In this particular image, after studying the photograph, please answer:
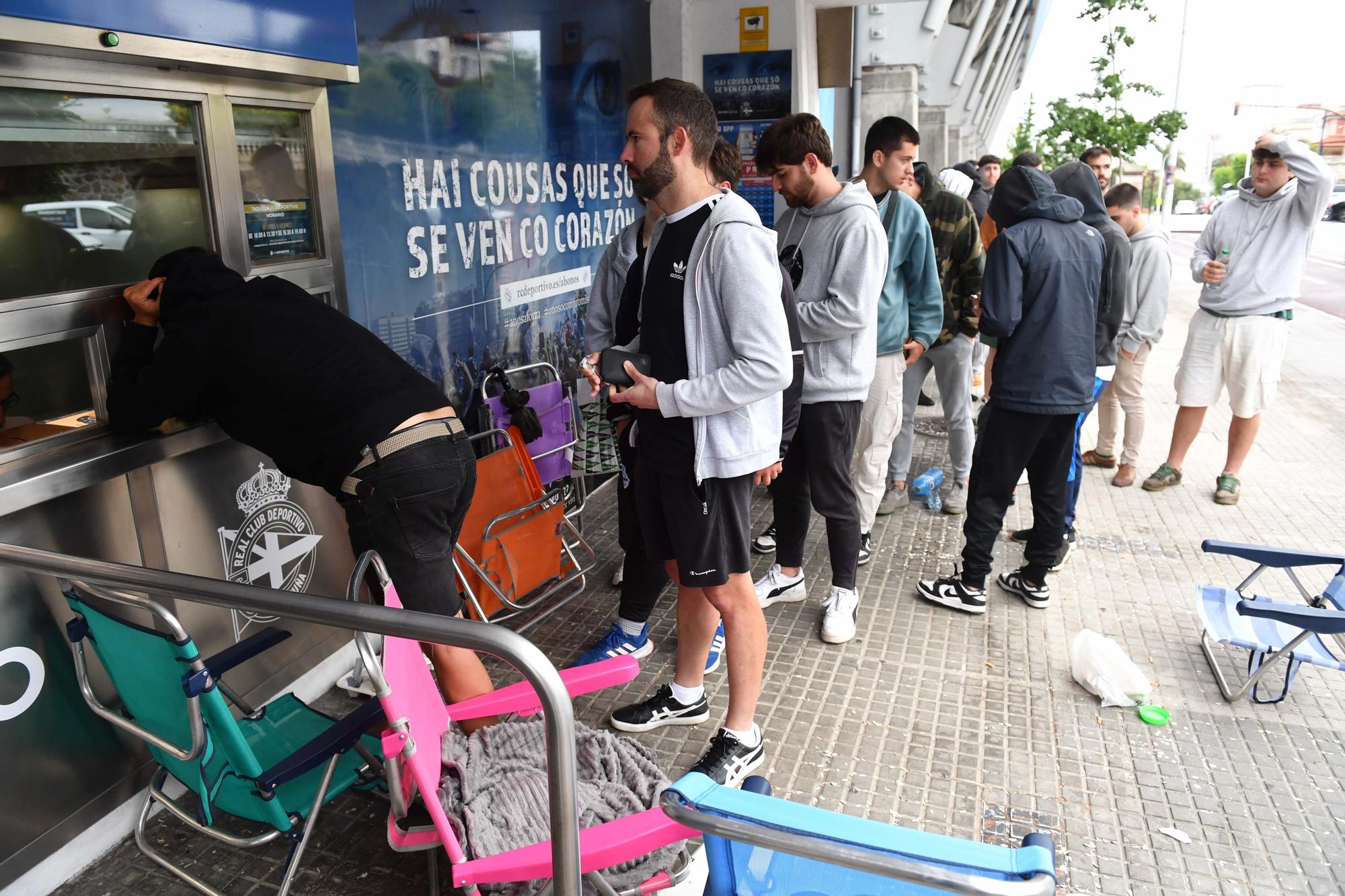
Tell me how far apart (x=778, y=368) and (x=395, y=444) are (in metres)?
1.11

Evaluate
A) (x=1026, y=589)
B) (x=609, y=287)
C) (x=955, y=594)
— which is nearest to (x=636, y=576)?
(x=609, y=287)

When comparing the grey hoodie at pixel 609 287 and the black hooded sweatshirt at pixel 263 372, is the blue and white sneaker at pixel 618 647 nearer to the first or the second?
the grey hoodie at pixel 609 287

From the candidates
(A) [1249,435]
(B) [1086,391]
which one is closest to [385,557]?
(B) [1086,391]

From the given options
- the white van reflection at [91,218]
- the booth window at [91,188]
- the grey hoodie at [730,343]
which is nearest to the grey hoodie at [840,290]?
the grey hoodie at [730,343]

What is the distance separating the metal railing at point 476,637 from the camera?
142 centimetres

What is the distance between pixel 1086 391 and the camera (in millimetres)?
3758

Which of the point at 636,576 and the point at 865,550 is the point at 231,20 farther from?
the point at 865,550

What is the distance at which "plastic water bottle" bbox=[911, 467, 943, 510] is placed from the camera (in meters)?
5.42

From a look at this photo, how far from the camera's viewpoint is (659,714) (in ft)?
10.4

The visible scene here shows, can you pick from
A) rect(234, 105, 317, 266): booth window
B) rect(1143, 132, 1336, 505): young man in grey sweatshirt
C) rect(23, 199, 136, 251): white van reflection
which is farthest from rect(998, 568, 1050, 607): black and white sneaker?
rect(23, 199, 136, 251): white van reflection

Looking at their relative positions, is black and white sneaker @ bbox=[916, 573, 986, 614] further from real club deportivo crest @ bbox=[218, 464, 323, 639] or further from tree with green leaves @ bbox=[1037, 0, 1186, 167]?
tree with green leaves @ bbox=[1037, 0, 1186, 167]

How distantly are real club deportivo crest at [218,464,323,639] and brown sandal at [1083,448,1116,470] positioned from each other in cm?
501

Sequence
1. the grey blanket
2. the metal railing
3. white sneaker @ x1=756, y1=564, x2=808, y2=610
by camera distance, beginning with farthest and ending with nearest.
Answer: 1. white sneaker @ x1=756, y1=564, x2=808, y2=610
2. the grey blanket
3. the metal railing

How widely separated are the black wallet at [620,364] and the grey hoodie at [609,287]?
0.99m
